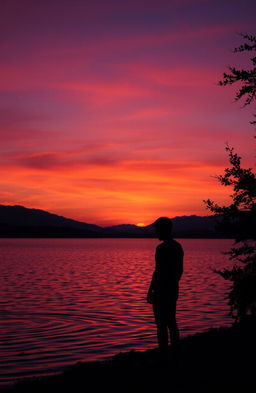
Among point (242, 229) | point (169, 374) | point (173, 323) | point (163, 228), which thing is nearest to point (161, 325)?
point (173, 323)

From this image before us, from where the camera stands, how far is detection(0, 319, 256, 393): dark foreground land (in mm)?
8781

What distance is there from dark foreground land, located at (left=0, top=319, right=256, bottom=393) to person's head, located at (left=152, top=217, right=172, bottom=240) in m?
2.37

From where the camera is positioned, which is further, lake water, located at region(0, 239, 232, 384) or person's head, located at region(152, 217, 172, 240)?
lake water, located at region(0, 239, 232, 384)

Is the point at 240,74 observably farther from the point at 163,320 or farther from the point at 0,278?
the point at 0,278

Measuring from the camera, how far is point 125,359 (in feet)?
39.8

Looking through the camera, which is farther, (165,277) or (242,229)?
(242,229)

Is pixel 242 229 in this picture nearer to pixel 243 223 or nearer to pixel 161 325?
pixel 243 223

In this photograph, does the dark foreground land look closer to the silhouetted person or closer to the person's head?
the silhouetted person

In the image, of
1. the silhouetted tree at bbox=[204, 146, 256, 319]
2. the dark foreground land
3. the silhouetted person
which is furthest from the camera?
the silhouetted tree at bbox=[204, 146, 256, 319]

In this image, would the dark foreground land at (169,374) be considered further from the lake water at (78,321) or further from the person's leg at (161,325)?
the lake water at (78,321)

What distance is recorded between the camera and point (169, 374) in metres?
9.55

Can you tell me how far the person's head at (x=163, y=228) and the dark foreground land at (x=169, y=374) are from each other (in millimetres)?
2368

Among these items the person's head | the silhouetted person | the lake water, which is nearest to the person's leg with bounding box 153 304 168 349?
the silhouetted person

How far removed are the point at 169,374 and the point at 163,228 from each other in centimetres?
280
